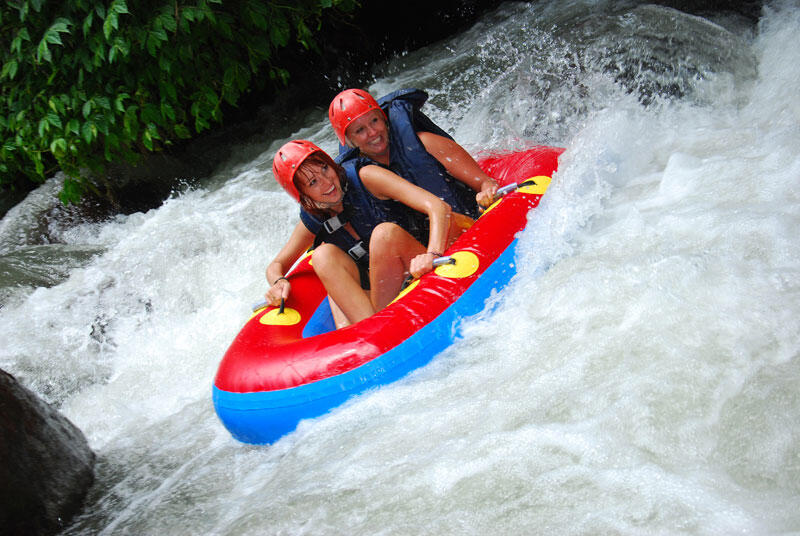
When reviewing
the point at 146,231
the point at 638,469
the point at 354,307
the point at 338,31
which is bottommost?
the point at 638,469

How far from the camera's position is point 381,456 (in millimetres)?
2221

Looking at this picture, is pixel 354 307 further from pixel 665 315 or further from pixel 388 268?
pixel 665 315

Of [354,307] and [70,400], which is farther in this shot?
[70,400]

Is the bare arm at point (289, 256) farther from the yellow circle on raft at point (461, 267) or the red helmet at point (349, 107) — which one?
the yellow circle on raft at point (461, 267)

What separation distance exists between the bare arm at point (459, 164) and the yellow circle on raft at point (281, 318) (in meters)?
1.00

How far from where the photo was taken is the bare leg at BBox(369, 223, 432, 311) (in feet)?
9.84

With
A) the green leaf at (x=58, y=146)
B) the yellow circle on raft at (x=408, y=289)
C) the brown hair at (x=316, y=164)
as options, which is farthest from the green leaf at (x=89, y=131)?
the yellow circle on raft at (x=408, y=289)

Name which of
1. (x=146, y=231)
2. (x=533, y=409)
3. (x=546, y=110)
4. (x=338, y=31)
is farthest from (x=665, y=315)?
(x=338, y=31)

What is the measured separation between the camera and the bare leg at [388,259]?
9.84ft

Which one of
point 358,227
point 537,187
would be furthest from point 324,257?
point 537,187

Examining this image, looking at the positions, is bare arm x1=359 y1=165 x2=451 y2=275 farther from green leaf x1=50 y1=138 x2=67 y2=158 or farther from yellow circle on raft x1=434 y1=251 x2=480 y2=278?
green leaf x1=50 y1=138 x2=67 y2=158

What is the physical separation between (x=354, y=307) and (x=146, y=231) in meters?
3.06

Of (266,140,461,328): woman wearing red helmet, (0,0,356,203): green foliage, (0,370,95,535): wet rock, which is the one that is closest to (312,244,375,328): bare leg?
(266,140,461,328): woman wearing red helmet

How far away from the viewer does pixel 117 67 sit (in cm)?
545
